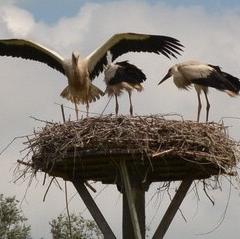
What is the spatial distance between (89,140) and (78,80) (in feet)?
15.2

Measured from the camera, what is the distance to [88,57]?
12.9 metres

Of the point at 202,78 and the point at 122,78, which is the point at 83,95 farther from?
the point at 202,78

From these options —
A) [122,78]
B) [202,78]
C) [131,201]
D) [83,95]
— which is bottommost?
[131,201]

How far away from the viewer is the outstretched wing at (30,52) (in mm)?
13242

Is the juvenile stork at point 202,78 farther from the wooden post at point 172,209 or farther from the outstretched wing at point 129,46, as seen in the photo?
the wooden post at point 172,209

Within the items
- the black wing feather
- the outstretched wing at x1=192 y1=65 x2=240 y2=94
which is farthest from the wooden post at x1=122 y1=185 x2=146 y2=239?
the black wing feather

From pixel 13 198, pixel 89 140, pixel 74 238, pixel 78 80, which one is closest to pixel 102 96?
pixel 78 80

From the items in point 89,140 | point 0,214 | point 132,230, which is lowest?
point 132,230

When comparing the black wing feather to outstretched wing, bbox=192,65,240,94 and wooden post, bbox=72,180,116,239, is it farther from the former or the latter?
wooden post, bbox=72,180,116,239

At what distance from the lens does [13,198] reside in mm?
18938

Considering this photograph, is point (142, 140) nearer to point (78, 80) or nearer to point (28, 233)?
point (78, 80)

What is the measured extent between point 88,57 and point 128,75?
4.18 feet

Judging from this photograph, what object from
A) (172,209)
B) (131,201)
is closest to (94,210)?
(131,201)

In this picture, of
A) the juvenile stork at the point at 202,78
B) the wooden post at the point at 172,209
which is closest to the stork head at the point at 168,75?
the juvenile stork at the point at 202,78
